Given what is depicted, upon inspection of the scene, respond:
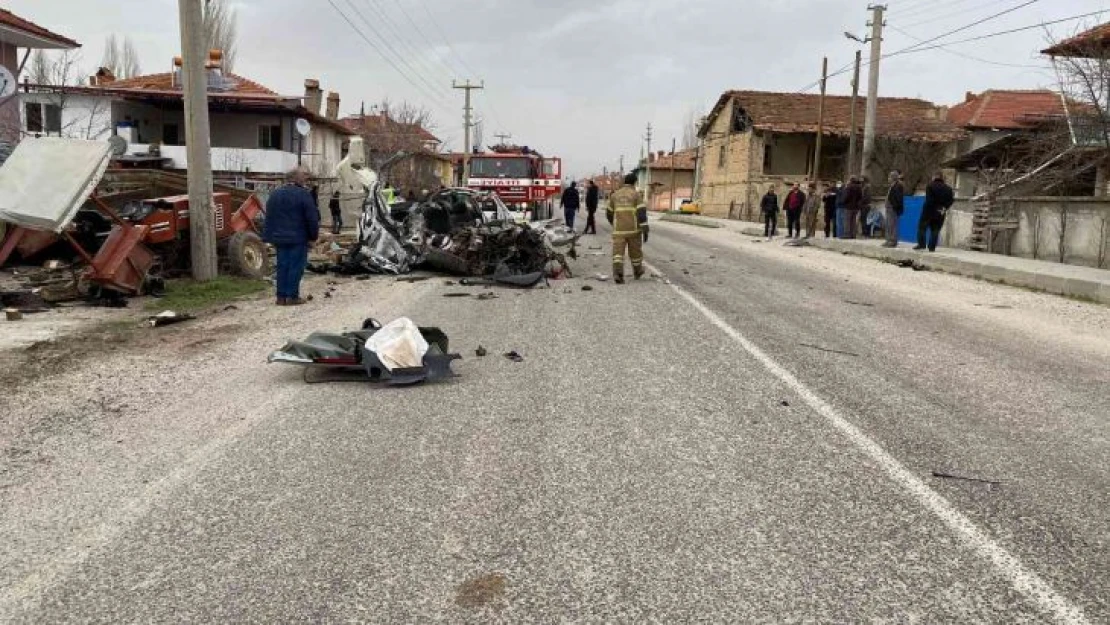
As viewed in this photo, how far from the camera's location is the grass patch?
1019 cm

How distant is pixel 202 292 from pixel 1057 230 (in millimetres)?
16995

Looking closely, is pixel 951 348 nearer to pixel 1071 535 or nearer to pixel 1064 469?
pixel 1064 469

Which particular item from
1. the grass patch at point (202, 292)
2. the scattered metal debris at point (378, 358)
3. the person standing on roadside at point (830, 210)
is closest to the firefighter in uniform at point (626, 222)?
the grass patch at point (202, 292)

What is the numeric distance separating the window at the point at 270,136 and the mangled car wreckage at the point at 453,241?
69.7 ft

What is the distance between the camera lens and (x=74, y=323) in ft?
29.0

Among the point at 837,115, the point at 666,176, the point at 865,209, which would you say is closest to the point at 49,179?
the point at 865,209

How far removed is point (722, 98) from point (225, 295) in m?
47.7

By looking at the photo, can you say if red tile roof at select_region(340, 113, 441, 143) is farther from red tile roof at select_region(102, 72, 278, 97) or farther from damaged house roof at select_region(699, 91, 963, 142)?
damaged house roof at select_region(699, 91, 963, 142)

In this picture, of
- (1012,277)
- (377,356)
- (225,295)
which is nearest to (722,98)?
(1012,277)

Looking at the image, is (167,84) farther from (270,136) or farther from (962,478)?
Answer: (962,478)

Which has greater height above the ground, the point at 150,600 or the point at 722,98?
the point at 722,98

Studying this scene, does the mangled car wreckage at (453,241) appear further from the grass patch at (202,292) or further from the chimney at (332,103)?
the chimney at (332,103)

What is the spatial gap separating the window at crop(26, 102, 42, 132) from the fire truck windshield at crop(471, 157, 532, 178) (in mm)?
15761

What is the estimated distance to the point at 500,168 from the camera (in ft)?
96.7
